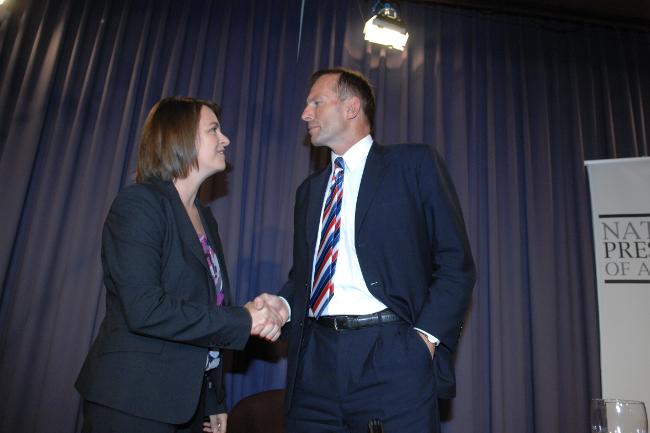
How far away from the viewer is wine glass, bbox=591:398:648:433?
1152mm

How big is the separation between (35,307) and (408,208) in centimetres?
275

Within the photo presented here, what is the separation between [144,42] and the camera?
388 centimetres

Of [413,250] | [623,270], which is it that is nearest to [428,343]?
[413,250]

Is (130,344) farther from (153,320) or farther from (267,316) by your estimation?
(267,316)

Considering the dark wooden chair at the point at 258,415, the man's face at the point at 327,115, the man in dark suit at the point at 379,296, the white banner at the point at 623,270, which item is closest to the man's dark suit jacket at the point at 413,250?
the man in dark suit at the point at 379,296

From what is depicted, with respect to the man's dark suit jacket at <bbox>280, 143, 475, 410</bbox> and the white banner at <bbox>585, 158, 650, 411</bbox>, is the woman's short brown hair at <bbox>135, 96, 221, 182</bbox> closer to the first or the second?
the man's dark suit jacket at <bbox>280, 143, 475, 410</bbox>

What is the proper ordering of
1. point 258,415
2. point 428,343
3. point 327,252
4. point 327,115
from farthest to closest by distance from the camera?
point 258,415, point 327,115, point 327,252, point 428,343

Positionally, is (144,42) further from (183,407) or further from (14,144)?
(183,407)

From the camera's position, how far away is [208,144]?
7.84ft

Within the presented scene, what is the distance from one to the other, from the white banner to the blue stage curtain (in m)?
0.24

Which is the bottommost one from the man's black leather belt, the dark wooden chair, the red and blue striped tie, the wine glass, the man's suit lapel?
the dark wooden chair

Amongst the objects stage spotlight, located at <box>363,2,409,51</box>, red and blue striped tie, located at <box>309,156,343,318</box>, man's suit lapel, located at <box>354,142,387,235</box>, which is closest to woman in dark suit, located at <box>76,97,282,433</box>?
red and blue striped tie, located at <box>309,156,343,318</box>

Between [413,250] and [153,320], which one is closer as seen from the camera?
[153,320]

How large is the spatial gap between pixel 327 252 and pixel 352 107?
92 cm
